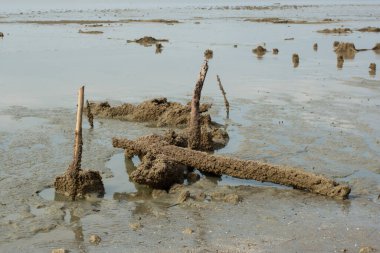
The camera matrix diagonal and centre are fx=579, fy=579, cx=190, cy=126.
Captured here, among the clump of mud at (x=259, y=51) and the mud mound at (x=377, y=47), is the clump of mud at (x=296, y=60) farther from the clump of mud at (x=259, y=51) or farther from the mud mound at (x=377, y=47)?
the mud mound at (x=377, y=47)

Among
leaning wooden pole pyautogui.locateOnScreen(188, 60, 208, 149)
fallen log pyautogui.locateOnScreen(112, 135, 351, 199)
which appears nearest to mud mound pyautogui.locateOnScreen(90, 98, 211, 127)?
leaning wooden pole pyautogui.locateOnScreen(188, 60, 208, 149)

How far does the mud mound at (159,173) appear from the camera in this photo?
1219 cm

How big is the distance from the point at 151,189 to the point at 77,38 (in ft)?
121

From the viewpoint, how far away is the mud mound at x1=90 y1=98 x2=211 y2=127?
18375mm

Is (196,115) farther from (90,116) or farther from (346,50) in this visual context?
(346,50)

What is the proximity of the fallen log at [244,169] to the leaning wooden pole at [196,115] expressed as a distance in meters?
1.07

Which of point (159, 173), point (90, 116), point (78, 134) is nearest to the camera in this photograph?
point (78, 134)

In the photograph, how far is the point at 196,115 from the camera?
1470 cm

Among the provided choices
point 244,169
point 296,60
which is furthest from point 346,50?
point 244,169

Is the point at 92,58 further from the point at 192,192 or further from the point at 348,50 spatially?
the point at 192,192

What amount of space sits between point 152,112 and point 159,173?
6819mm

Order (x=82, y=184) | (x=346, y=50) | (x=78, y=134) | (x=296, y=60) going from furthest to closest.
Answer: (x=346, y=50)
(x=296, y=60)
(x=82, y=184)
(x=78, y=134)

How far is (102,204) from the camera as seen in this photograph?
37.8 ft

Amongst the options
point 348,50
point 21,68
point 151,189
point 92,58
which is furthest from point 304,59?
point 151,189
